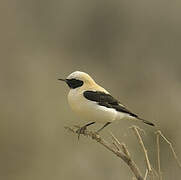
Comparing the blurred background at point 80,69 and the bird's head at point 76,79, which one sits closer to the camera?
the bird's head at point 76,79

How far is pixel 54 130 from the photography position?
16.7 ft

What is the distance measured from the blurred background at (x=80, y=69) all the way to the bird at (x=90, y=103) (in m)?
1.27

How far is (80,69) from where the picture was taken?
6.30m

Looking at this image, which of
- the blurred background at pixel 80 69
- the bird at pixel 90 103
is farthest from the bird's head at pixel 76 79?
the blurred background at pixel 80 69

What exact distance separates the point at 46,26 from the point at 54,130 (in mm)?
3070

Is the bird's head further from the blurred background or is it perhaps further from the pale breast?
the blurred background

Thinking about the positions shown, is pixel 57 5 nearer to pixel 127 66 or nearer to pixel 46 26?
pixel 46 26

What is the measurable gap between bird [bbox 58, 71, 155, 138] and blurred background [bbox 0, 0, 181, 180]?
1270 millimetres

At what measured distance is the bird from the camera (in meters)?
2.64

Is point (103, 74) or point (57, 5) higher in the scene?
point (57, 5)

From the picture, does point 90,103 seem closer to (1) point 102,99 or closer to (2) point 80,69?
(1) point 102,99

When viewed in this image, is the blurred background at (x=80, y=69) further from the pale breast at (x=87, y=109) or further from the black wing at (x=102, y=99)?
the pale breast at (x=87, y=109)

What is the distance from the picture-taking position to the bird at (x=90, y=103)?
8.66 ft

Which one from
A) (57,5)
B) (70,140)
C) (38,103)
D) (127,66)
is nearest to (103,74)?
(127,66)
